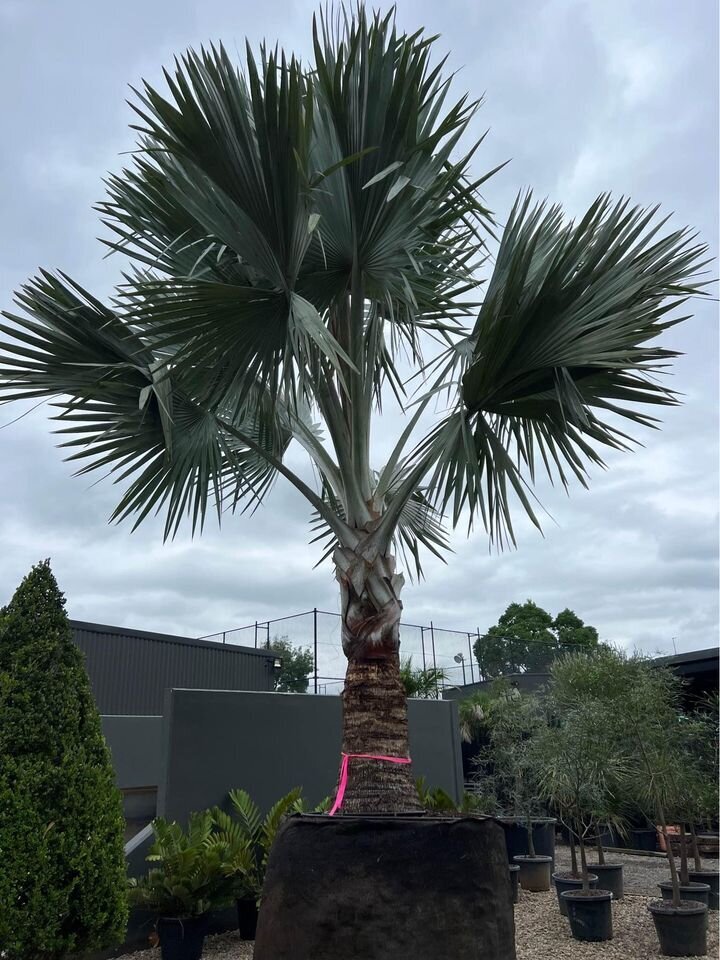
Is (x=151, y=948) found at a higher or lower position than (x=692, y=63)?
lower

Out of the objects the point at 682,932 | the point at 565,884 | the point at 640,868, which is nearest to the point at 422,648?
the point at 640,868

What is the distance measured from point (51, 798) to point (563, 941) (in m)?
5.07

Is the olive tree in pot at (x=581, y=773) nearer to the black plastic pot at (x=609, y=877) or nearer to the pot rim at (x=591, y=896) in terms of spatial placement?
the pot rim at (x=591, y=896)

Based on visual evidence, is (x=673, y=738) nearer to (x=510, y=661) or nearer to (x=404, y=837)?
(x=404, y=837)

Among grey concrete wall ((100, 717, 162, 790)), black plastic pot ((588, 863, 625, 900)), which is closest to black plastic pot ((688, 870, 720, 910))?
black plastic pot ((588, 863, 625, 900))

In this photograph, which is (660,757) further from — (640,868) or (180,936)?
(640,868)

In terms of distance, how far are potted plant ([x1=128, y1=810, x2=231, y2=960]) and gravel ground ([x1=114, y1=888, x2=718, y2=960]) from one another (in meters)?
0.29

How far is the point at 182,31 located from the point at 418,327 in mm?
2402

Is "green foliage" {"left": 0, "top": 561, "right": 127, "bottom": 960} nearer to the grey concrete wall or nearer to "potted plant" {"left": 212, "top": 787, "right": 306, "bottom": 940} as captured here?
"potted plant" {"left": 212, "top": 787, "right": 306, "bottom": 940}

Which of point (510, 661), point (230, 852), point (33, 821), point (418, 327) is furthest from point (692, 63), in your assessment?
point (510, 661)

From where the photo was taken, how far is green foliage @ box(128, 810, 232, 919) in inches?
228

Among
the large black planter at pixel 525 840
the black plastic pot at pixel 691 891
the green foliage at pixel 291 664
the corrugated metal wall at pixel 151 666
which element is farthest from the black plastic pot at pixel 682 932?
the green foliage at pixel 291 664

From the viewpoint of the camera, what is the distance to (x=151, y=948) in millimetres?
6086

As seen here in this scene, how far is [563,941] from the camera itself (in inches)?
267
